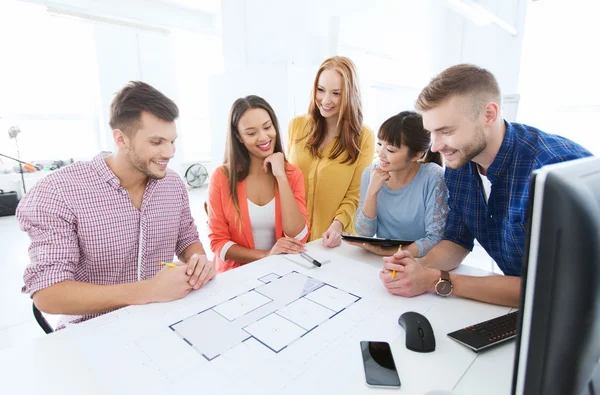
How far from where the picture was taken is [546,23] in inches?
173

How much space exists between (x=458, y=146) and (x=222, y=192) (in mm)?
972

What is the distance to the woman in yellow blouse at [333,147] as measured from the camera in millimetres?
1721

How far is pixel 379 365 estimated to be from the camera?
0.69 meters

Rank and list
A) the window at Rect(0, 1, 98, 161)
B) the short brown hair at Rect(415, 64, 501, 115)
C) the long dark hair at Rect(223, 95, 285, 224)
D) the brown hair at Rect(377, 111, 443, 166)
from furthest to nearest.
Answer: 1. the window at Rect(0, 1, 98, 161)
2. the long dark hair at Rect(223, 95, 285, 224)
3. the brown hair at Rect(377, 111, 443, 166)
4. the short brown hair at Rect(415, 64, 501, 115)

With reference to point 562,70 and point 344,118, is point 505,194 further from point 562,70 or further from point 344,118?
point 562,70

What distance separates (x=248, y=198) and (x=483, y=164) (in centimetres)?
95

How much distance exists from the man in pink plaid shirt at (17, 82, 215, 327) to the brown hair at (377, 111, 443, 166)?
2.87 ft

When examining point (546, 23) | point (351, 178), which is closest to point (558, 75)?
point (546, 23)

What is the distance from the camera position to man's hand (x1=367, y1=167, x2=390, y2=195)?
4.77ft

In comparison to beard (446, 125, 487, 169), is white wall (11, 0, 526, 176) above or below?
above

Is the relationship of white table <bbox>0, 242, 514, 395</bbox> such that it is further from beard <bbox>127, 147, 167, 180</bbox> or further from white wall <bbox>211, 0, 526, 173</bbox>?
white wall <bbox>211, 0, 526, 173</bbox>

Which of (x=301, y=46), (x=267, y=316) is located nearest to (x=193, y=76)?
(x=301, y=46)

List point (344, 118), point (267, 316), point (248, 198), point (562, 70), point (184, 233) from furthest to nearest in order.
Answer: point (562, 70), point (344, 118), point (248, 198), point (184, 233), point (267, 316)

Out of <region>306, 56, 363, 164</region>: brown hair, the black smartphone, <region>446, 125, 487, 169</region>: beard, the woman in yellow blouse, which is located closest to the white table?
the black smartphone
